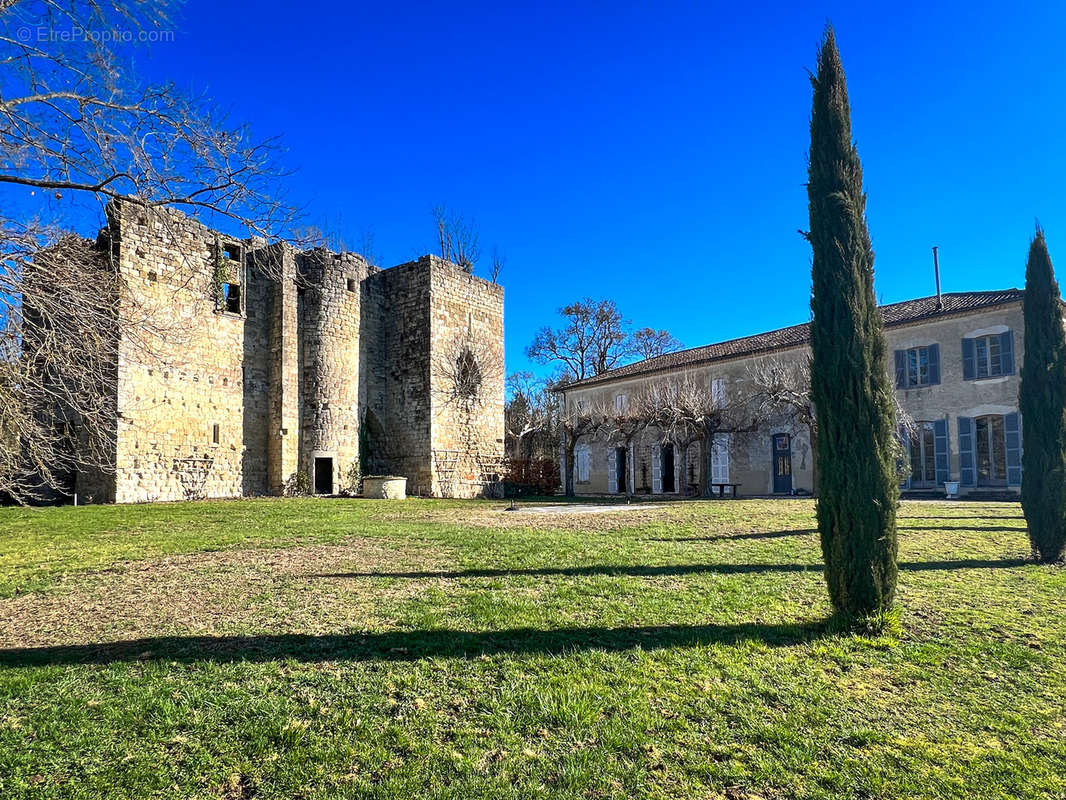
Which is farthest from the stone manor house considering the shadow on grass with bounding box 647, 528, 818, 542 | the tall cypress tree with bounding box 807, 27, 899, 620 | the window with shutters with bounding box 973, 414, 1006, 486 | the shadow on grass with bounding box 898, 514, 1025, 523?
the tall cypress tree with bounding box 807, 27, 899, 620

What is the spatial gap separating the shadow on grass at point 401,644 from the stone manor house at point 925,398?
42.2 ft

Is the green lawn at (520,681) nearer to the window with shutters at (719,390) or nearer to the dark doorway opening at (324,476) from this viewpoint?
the dark doorway opening at (324,476)

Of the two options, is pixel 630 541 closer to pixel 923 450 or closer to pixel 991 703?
pixel 991 703

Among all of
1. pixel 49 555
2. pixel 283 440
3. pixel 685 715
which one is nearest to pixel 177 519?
pixel 49 555

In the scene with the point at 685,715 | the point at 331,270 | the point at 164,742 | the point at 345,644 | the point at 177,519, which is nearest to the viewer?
the point at 164,742

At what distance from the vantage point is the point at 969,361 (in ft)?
60.1

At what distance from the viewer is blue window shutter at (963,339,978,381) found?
18219mm

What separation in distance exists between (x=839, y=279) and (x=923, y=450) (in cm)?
1717

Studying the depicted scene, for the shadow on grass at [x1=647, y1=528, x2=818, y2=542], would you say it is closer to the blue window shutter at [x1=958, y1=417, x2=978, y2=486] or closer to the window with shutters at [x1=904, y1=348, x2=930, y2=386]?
the blue window shutter at [x1=958, y1=417, x2=978, y2=486]

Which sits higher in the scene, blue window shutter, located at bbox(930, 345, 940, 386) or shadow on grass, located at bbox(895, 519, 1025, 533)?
blue window shutter, located at bbox(930, 345, 940, 386)

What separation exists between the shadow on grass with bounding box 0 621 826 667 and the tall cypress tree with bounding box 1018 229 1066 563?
186 inches

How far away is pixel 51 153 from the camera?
5.11 metres

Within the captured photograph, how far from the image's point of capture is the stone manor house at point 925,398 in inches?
697

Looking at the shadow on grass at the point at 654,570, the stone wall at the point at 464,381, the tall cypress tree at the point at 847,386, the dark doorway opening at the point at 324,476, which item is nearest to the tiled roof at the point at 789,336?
the stone wall at the point at 464,381
